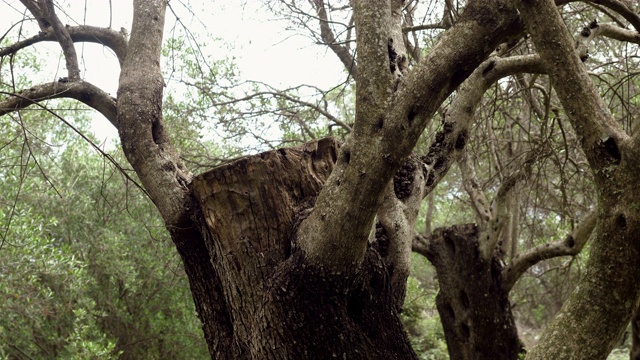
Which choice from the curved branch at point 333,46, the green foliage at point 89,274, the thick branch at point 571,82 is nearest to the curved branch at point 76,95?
the thick branch at point 571,82

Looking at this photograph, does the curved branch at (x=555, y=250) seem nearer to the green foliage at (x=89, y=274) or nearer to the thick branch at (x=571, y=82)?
the thick branch at (x=571, y=82)

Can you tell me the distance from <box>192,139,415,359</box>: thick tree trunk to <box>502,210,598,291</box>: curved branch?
3.86 m

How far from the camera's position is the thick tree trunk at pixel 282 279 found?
2.90m

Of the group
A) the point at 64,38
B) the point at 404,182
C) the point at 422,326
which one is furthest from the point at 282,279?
the point at 422,326

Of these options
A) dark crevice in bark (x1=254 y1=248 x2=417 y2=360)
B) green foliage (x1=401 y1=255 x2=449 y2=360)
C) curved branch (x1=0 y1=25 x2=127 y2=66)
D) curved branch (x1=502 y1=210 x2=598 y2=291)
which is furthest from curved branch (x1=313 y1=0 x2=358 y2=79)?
green foliage (x1=401 y1=255 x2=449 y2=360)

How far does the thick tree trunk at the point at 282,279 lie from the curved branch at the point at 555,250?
12.7 ft

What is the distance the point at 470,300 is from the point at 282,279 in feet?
14.0

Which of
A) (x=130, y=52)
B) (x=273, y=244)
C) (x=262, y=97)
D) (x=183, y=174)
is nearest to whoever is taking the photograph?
(x=273, y=244)

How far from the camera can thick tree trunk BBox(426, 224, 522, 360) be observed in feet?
21.6

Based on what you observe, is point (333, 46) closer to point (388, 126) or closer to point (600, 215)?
point (388, 126)

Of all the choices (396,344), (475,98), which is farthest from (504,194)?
(396,344)

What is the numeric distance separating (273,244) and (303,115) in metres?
5.78

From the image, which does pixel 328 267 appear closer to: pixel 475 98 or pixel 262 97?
pixel 475 98

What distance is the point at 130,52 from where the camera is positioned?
13.1 feet
